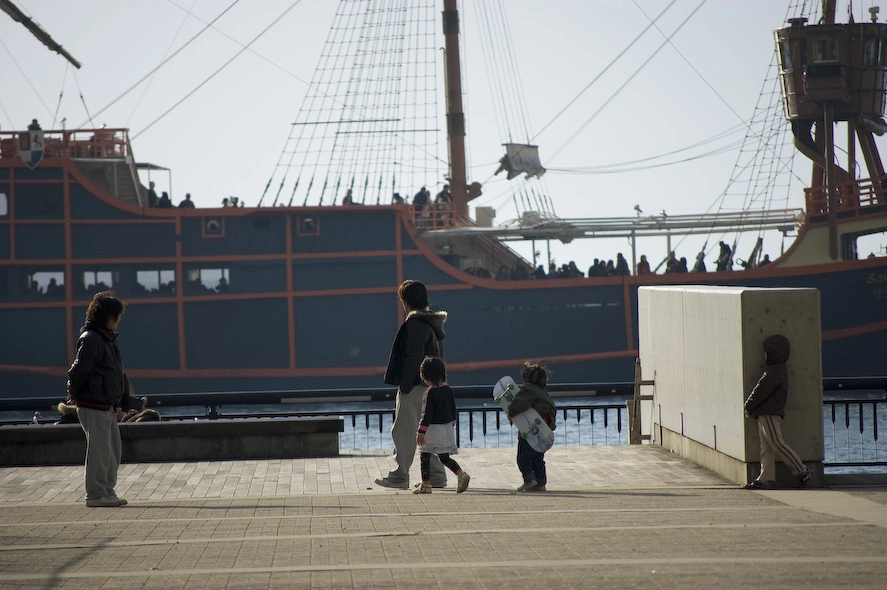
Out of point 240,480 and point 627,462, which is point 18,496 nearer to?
point 240,480

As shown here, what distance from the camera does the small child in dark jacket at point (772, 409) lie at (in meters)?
8.27

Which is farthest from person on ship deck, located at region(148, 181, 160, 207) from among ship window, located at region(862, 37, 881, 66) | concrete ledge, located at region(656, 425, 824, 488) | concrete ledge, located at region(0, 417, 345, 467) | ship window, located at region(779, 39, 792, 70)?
concrete ledge, located at region(656, 425, 824, 488)

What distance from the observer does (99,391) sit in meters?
8.01

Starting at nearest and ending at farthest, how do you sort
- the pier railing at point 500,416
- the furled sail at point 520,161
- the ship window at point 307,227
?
the pier railing at point 500,416, the ship window at point 307,227, the furled sail at point 520,161

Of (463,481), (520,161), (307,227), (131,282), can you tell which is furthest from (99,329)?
(520,161)

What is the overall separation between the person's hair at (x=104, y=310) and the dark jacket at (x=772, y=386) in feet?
14.2

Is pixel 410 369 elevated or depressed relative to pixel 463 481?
elevated

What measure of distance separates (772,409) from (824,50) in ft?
82.3

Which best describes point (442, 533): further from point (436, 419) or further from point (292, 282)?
point (292, 282)

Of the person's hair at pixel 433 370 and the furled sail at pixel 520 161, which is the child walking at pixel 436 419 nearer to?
the person's hair at pixel 433 370

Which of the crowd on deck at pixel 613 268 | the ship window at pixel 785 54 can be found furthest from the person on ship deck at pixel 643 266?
the ship window at pixel 785 54

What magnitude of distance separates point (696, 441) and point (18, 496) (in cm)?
522

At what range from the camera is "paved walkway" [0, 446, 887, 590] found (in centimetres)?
536

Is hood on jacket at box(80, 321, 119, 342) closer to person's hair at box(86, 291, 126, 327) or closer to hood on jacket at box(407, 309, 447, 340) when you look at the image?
person's hair at box(86, 291, 126, 327)
